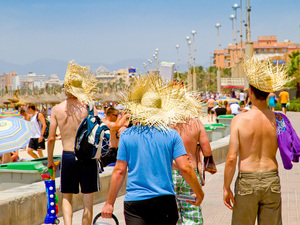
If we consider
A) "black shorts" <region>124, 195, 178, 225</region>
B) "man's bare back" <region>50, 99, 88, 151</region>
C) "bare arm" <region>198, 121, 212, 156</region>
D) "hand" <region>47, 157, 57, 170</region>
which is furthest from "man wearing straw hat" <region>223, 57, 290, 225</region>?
"hand" <region>47, 157, 57, 170</region>

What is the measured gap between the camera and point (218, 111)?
1099 inches

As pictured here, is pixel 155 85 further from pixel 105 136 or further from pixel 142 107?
pixel 105 136

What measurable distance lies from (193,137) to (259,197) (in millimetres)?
1089

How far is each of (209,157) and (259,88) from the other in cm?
118

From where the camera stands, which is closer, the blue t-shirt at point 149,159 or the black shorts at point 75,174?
the blue t-shirt at point 149,159

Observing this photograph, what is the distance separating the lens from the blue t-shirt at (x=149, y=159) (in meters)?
3.88

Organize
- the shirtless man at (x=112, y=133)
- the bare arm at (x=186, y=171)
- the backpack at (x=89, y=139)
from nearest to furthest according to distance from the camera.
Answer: the bare arm at (x=186, y=171) < the backpack at (x=89, y=139) < the shirtless man at (x=112, y=133)

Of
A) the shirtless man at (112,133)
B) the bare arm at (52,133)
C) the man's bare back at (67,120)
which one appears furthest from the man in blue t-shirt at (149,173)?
the shirtless man at (112,133)

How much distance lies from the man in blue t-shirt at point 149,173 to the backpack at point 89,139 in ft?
5.87

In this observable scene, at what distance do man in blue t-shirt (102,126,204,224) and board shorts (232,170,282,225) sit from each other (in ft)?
1.89

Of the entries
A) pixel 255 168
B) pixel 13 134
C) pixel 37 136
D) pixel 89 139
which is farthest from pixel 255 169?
pixel 37 136

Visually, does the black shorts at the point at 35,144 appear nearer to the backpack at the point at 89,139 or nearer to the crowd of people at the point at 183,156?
the backpack at the point at 89,139

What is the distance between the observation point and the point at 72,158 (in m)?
5.81

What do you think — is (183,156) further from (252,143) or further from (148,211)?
(252,143)
